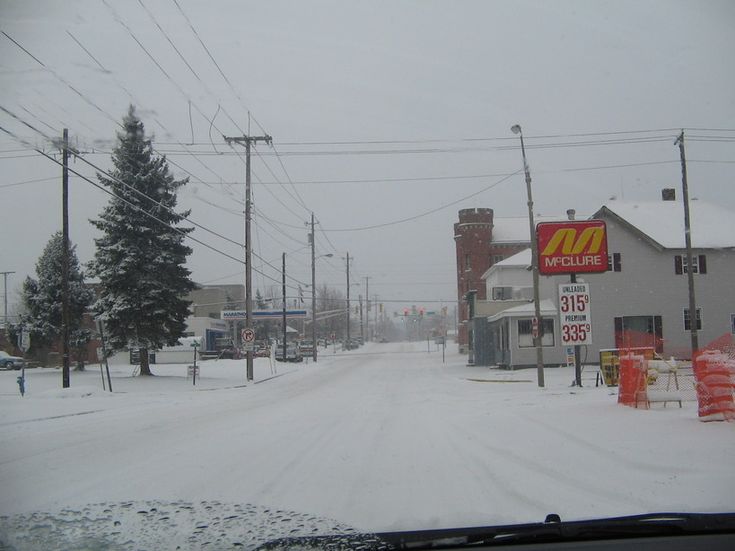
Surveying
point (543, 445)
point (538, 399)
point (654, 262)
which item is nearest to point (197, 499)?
point (543, 445)

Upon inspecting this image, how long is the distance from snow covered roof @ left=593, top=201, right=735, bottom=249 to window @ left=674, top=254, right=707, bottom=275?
→ 789mm

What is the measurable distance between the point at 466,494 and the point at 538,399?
475 inches

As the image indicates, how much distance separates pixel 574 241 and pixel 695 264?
52.2ft

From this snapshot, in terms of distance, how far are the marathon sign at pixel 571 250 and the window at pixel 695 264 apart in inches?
562

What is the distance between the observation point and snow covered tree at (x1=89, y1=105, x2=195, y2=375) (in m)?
32.7

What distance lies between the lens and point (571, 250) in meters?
23.2

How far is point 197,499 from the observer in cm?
720

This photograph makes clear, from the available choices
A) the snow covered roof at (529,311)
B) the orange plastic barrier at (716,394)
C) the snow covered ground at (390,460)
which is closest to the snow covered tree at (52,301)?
the snow covered ground at (390,460)

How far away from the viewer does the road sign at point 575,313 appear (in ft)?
69.5

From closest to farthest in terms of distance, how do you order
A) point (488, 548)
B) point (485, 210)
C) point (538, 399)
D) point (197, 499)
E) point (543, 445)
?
1. point (488, 548)
2. point (197, 499)
3. point (543, 445)
4. point (538, 399)
5. point (485, 210)

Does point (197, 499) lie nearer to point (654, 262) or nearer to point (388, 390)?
point (388, 390)

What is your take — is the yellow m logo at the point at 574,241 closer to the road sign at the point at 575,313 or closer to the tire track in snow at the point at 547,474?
the road sign at the point at 575,313

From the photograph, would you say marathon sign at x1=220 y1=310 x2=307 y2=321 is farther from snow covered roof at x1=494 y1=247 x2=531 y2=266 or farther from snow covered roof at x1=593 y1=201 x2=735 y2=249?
snow covered roof at x1=593 y1=201 x2=735 y2=249

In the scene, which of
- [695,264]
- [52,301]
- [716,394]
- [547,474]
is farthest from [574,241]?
[52,301]
